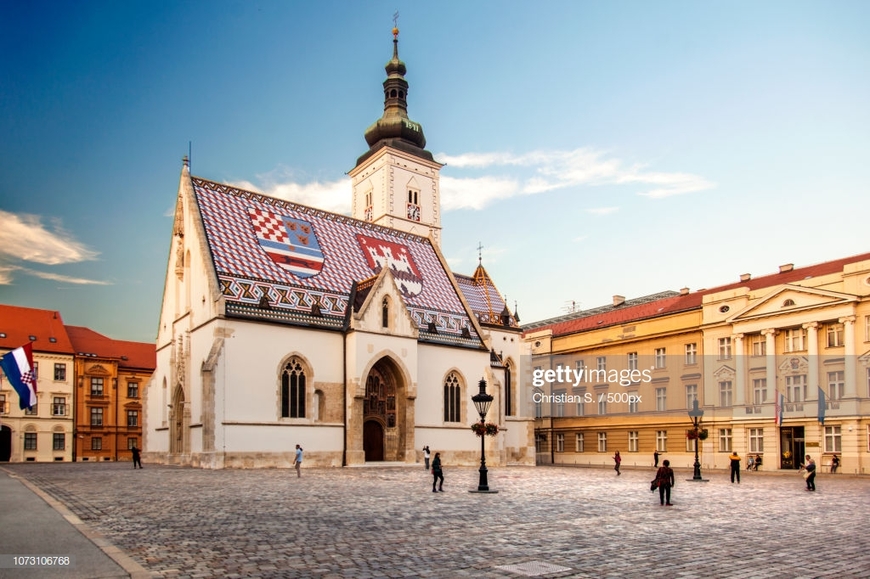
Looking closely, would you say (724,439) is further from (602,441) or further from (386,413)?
(386,413)

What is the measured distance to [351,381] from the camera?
36.9 m

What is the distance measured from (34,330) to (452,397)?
39.6 meters

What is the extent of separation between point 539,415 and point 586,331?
8495mm

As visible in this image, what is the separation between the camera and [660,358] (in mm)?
50500

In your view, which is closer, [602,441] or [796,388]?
[796,388]

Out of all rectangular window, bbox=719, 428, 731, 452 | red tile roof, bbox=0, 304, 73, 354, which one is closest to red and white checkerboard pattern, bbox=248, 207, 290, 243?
rectangular window, bbox=719, 428, 731, 452

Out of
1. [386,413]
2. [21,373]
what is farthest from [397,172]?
[21,373]

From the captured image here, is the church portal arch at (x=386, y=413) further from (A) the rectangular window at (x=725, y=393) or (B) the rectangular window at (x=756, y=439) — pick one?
(B) the rectangular window at (x=756, y=439)

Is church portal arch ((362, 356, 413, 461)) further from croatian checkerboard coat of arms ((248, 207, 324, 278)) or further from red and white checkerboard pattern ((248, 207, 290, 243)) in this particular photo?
red and white checkerboard pattern ((248, 207, 290, 243))

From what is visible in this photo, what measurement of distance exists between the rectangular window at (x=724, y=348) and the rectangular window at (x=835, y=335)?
242 inches

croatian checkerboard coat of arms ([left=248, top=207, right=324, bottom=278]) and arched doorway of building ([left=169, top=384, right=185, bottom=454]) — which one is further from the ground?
croatian checkerboard coat of arms ([left=248, top=207, right=324, bottom=278])

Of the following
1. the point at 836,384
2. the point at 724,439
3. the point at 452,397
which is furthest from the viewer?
the point at 724,439

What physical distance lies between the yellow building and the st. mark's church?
402 inches

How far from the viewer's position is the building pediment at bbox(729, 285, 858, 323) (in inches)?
1596
